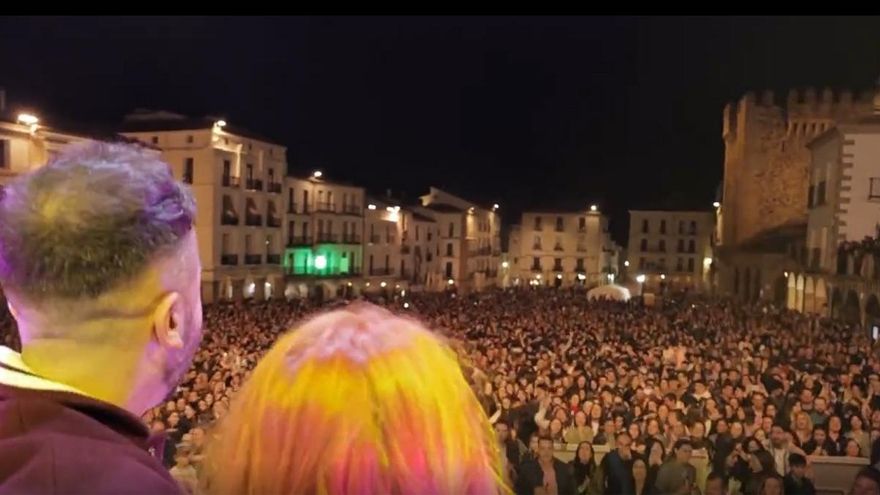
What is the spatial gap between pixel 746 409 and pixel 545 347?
527cm

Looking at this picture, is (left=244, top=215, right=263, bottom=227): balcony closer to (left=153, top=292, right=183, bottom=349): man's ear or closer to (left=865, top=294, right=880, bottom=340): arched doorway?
(left=865, top=294, right=880, bottom=340): arched doorway

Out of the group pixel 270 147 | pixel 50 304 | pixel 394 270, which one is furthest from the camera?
pixel 394 270

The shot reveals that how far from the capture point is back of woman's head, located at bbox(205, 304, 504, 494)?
3.31ft

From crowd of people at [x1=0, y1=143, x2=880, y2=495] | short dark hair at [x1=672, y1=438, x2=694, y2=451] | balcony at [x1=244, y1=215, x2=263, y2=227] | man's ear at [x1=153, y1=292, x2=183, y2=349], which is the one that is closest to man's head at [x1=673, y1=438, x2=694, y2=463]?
short dark hair at [x1=672, y1=438, x2=694, y2=451]

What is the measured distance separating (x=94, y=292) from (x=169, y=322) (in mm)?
103

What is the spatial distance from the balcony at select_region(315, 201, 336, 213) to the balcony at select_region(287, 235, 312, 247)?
1.42m

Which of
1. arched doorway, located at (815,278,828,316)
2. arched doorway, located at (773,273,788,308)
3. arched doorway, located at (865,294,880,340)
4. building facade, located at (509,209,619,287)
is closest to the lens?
arched doorway, located at (865,294,880,340)

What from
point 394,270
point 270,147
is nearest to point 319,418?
point 270,147

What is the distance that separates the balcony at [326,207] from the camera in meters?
35.9

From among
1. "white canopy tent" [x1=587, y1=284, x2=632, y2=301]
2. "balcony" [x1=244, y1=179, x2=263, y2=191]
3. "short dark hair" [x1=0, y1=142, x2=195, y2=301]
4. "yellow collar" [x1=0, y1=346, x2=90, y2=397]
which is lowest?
"white canopy tent" [x1=587, y1=284, x2=632, y2=301]

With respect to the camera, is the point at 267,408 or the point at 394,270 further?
the point at 394,270

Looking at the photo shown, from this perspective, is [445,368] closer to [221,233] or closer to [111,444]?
[111,444]

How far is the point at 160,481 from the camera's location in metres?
0.85

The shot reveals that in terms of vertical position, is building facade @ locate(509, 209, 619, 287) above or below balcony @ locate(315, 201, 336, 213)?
Answer: below
